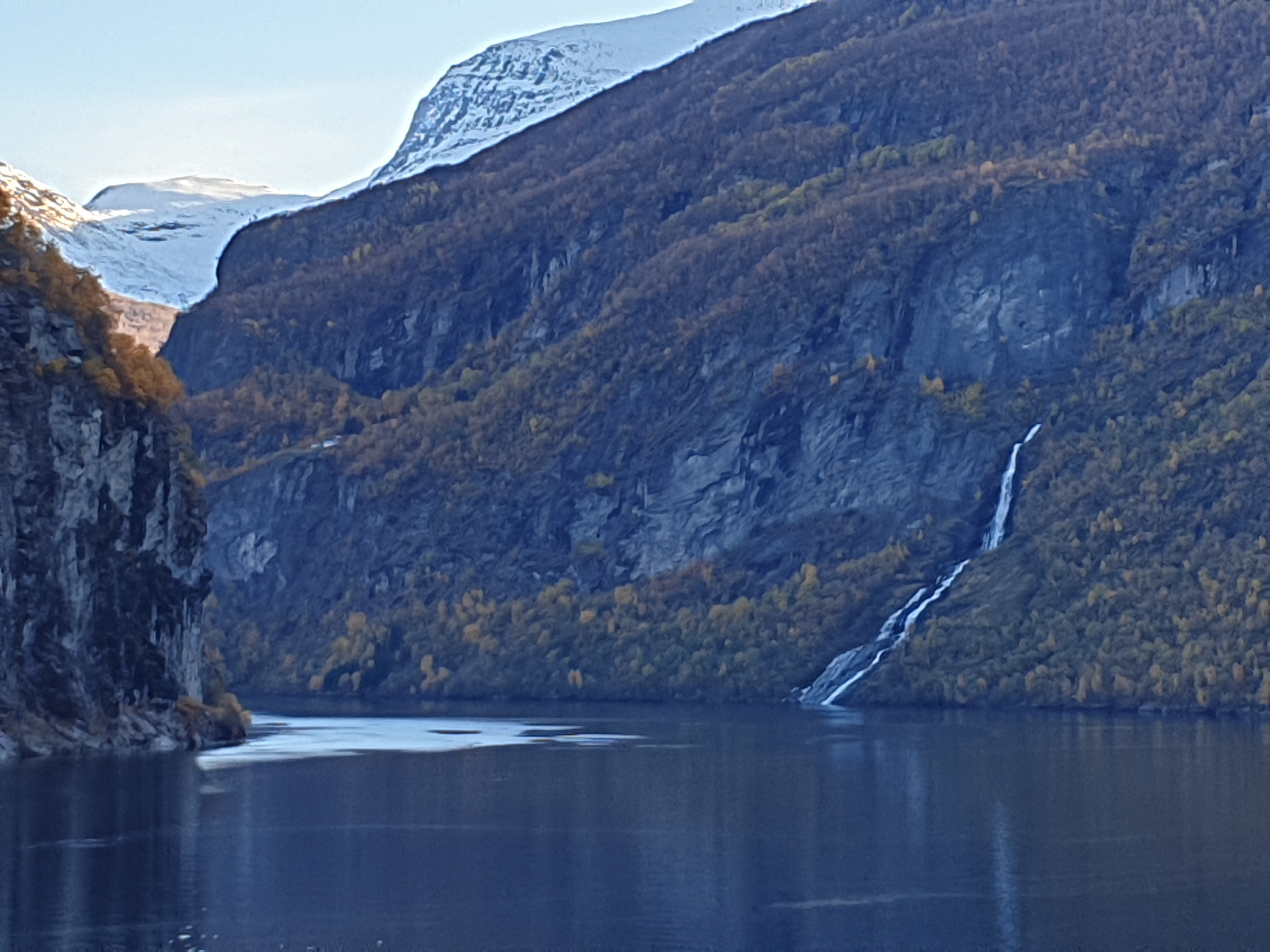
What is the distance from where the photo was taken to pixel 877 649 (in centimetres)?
15288

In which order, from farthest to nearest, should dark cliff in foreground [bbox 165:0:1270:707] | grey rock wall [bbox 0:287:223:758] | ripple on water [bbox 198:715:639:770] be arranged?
dark cliff in foreground [bbox 165:0:1270:707] < ripple on water [bbox 198:715:639:770] < grey rock wall [bbox 0:287:223:758]

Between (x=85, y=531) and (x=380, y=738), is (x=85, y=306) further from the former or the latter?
(x=380, y=738)

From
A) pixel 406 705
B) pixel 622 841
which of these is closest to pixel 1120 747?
pixel 622 841

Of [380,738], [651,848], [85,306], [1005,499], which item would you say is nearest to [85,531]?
[85,306]

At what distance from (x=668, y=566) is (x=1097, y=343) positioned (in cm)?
3438

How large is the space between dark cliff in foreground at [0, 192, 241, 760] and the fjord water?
4292 mm

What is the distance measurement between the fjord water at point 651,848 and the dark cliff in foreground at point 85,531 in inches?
169

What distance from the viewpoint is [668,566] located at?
Answer: 589 ft

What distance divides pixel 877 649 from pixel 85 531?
2538 inches

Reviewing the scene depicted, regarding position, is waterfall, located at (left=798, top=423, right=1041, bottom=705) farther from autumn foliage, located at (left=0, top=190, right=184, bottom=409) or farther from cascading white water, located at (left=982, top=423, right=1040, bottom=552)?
autumn foliage, located at (left=0, top=190, right=184, bottom=409)

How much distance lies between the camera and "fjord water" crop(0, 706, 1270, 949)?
166ft

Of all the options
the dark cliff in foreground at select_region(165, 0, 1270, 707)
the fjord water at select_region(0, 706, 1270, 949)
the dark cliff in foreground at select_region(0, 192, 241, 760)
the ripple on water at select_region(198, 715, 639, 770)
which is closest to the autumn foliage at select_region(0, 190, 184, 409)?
the dark cliff in foreground at select_region(0, 192, 241, 760)

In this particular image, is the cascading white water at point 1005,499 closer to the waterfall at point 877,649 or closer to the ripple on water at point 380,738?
the waterfall at point 877,649

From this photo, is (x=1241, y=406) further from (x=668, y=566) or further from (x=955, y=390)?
(x=668, y=566)
